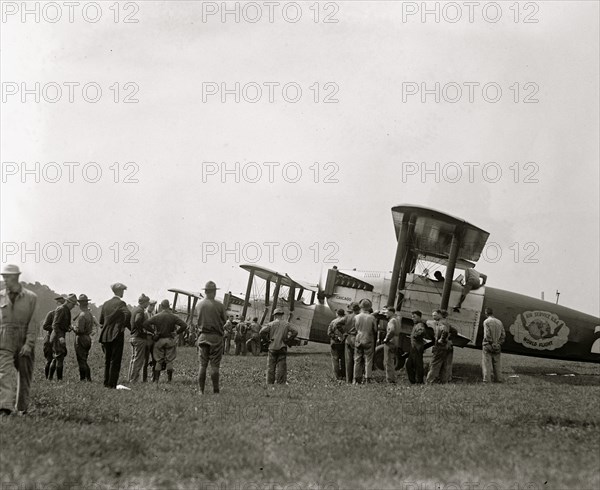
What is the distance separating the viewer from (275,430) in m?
6.18

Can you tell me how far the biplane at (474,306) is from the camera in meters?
17.0

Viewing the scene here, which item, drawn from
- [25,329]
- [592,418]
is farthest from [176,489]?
[592,418]

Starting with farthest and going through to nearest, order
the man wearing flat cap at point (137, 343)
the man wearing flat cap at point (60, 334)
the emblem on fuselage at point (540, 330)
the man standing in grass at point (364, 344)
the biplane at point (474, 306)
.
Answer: the emblem on fuselage at point (540, 330) → the biplane at point (474, 306) → the man standing in grass at point (364, 344) → the man wearing flat cap at point (137, 343) → the man wearing flat cap at point (60, 334)

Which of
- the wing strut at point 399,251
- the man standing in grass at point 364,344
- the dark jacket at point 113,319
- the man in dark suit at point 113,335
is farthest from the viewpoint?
the wing strut at point 399,251

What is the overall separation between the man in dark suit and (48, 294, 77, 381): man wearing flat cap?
164 cm

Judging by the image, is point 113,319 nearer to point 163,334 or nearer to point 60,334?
point 163,334

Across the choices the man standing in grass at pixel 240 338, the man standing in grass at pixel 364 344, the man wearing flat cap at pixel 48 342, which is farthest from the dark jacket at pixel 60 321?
the man standing in grass at pixel 240 338

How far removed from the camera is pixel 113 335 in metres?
10.5

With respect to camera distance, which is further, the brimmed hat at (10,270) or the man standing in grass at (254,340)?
the man standing in grass at (254,340)

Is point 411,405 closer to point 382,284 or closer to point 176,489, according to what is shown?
point 176,489

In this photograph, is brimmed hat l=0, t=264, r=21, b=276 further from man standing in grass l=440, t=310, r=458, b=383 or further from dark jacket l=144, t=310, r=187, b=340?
man standing in grass l=440, t=310, r=458, b=383

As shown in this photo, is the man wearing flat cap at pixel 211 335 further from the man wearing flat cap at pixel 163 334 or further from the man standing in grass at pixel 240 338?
the man standing in grass at pixel 240 338

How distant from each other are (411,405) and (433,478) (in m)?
4.02

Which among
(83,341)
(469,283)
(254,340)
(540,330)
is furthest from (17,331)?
(254,340)
